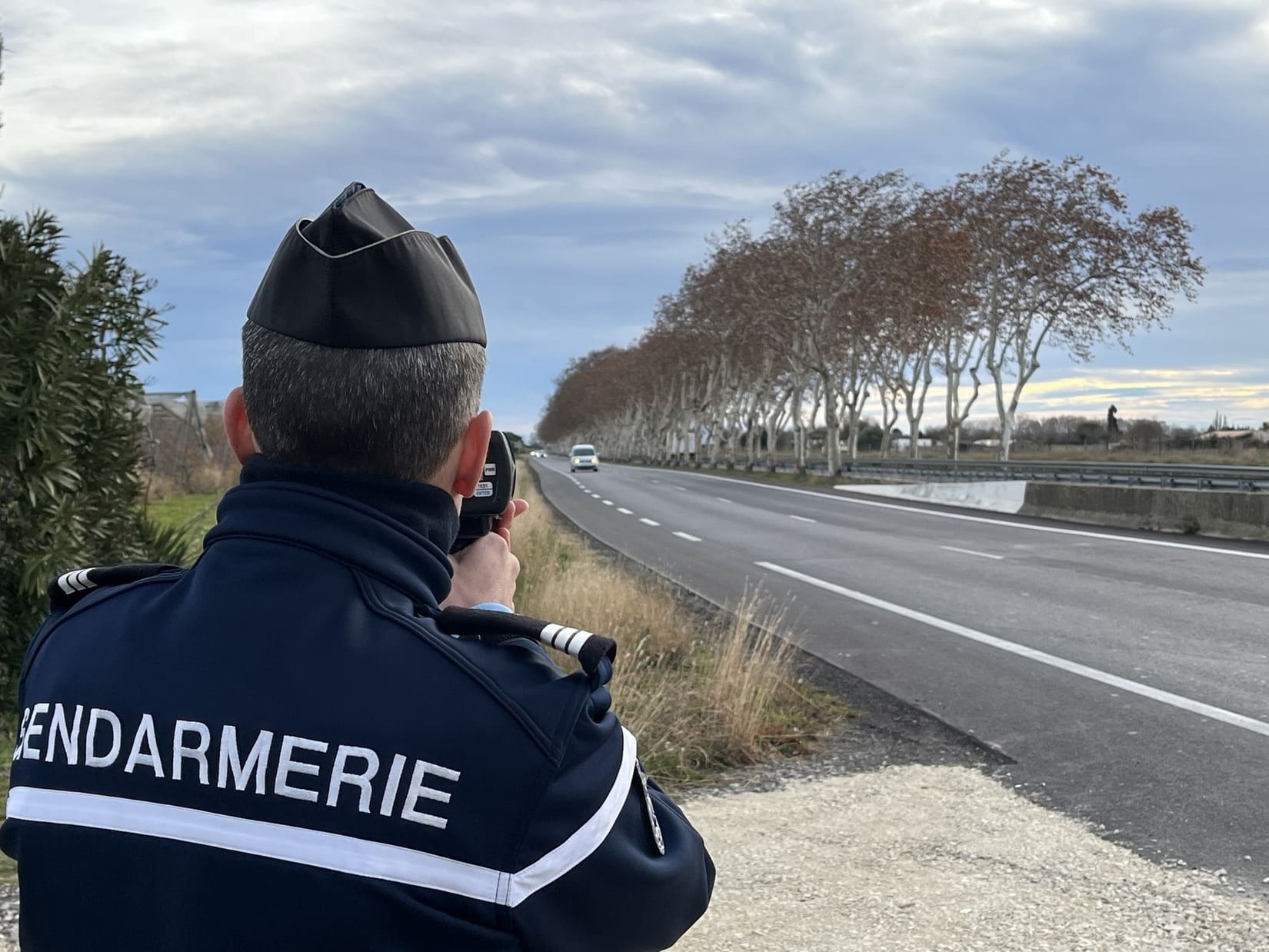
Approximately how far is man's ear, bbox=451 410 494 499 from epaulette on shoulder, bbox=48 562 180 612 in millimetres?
425

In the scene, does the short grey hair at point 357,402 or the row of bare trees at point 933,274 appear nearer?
the short grey hair at point 357,402

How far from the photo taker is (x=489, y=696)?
51.0 inches

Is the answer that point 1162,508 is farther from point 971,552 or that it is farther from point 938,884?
point 938,884

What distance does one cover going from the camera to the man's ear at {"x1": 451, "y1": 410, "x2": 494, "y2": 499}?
153 cm

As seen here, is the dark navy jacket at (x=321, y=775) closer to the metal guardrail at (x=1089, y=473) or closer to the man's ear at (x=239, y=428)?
the man's ear at (x=239, y=428)

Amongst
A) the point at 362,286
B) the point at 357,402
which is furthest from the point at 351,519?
the point at 362,286

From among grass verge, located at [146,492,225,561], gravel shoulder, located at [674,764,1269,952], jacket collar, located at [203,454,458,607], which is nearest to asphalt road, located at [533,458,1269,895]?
gravel shoulder, located at [674,764,1269,952]

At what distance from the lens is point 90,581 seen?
1.62m

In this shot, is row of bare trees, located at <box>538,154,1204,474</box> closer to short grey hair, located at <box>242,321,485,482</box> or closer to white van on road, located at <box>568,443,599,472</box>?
white van on road, located at <box>568,443,599,472</box>

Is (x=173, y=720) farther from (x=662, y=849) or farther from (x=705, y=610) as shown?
(x=705, y=610)

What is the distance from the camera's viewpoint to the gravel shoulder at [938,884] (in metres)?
3.85

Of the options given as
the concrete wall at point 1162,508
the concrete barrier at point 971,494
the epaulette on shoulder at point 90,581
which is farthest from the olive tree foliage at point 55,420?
the concrete barrier at point 971,494

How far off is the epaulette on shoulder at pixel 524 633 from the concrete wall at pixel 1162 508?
19140 mm

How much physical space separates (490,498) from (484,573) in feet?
0.38
